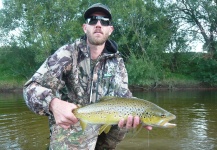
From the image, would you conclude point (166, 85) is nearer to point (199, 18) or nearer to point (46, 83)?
point (199, 18)

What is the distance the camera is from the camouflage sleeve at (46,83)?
127 inches

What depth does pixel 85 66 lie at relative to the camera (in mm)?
4113

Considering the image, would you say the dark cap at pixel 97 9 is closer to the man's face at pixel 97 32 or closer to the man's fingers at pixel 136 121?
the man's face at pixel 97 32

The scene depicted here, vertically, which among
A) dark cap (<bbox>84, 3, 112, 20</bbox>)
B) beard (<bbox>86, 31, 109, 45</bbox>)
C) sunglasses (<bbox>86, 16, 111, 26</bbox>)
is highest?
dark cap (<bbox>84, 3, 112, 20</bbox>)

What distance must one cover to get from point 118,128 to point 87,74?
91 cm

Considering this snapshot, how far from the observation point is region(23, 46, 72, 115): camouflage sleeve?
10.5 feet

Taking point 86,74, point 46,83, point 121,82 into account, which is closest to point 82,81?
point 86,74

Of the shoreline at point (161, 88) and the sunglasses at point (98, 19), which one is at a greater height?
the sunglasses at point (98, 19)

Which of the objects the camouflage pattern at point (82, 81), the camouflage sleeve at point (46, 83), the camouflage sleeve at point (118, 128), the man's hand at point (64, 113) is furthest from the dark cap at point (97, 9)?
the man's hand at point (64, 113)

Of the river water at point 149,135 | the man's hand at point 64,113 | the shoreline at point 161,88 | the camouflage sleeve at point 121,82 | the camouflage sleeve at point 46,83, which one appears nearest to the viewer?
the man's hand at point 64,113

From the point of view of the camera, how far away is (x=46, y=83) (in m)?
3.59

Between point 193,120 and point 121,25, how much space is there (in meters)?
20.4

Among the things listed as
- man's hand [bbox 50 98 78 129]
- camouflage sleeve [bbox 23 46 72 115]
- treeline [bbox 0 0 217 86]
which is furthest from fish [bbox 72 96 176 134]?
treeline [bbox 0 0 217 86]

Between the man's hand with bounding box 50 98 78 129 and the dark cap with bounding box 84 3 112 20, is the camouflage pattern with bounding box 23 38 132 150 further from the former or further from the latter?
the man's hand with bounding box 50 98 78 129
